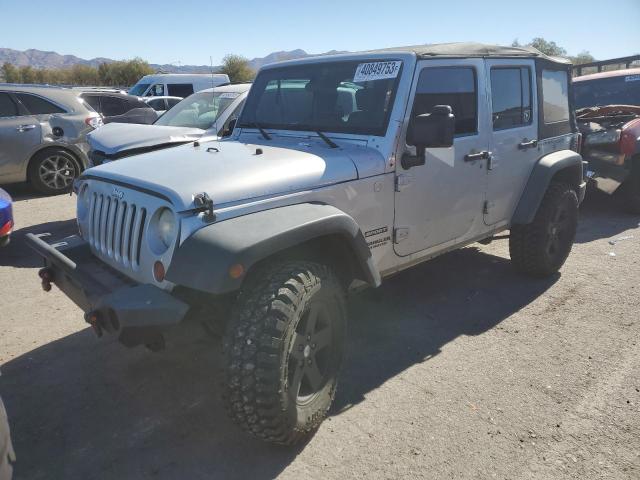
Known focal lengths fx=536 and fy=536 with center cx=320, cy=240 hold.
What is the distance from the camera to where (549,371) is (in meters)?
3.40

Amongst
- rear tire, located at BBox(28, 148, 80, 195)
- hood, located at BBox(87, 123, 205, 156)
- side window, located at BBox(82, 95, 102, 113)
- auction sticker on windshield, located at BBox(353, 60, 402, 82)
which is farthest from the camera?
side window, located at BBox(82, 95, 102, 113)

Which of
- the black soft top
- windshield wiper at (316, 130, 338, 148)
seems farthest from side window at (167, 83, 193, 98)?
windshield wiper at (316, 130, 338, 148)

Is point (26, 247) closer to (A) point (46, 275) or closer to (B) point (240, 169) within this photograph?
(A) point (46, 275)

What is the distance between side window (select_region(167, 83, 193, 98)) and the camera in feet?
64.5

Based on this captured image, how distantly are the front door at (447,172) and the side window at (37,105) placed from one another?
22.7ft

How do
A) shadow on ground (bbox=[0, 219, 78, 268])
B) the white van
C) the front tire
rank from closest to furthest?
1. the front tire
2. shadow on ground (bbox=[0, 219, 78, 268])
3. the white van

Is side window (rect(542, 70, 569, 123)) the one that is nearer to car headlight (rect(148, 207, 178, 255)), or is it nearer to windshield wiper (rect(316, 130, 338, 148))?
windshield wiper (rect(316, 130, 338, 148))

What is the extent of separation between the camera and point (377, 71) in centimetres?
341

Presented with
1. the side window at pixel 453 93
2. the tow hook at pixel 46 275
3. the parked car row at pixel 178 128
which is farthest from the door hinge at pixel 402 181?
the parked car row at pixel 178 128

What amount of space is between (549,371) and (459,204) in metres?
1.25

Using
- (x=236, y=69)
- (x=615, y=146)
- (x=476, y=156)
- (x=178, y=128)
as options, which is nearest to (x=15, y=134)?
(x=178, y=128)

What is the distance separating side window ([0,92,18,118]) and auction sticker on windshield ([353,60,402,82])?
675 cm

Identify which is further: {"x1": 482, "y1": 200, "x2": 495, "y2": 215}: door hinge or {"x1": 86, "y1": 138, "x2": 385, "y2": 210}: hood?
{"x1": 482, "y1": 200, "x2": 495, "y2": 215}: door hinge

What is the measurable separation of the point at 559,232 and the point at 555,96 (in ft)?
3.96
